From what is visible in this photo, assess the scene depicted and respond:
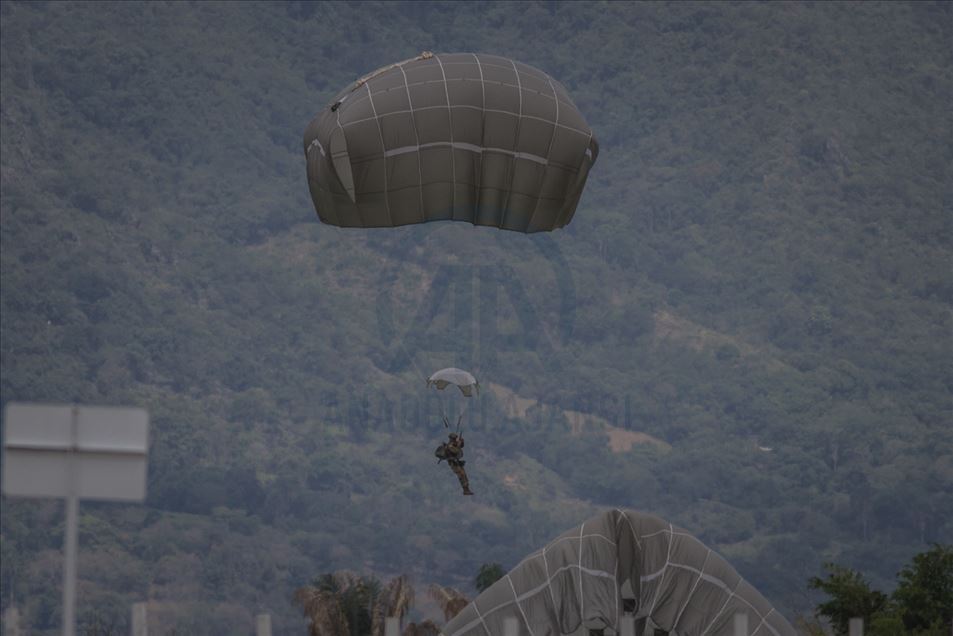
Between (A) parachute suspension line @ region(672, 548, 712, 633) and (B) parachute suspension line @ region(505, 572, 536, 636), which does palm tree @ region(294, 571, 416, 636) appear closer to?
(A) parachute suspension line @ region(672, 548, 712, 633)

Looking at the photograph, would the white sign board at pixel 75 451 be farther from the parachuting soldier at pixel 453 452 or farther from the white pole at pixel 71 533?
the parachuting soldier at pixel 453 452

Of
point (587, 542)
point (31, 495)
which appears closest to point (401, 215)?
point (587, 542)

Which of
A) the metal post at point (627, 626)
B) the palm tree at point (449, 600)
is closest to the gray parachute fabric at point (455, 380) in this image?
the metal post at point (627, 626)

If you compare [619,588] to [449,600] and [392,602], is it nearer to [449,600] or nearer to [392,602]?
[449,600]

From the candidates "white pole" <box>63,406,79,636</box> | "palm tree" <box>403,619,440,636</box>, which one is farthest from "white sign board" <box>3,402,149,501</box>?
"palm tree" <box>403,619,440,636</box>

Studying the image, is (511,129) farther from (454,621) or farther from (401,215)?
(454,621)

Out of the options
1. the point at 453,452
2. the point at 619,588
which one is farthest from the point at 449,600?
the point at 619,588

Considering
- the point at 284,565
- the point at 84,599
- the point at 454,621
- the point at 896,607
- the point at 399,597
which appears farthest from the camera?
the point at 284,565
